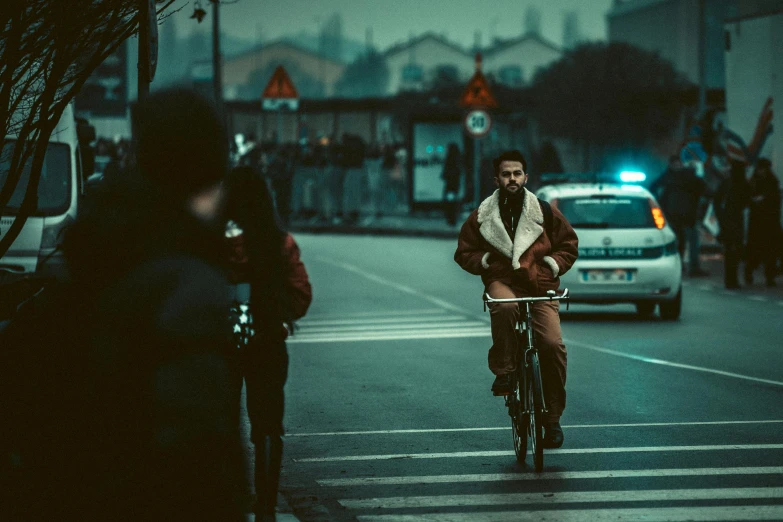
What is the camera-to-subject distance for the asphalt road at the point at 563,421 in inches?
294

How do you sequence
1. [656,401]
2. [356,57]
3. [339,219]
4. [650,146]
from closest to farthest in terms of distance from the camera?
[656,401] < [339,219] < [650,146] < [356,57]

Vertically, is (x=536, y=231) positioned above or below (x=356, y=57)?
below

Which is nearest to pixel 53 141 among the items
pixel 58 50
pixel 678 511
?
pixel 58 50

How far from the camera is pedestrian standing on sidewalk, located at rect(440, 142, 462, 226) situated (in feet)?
125

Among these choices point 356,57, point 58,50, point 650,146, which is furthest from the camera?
point 356,57

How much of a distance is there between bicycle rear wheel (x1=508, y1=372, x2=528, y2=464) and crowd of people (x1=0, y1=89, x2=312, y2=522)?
4958mm

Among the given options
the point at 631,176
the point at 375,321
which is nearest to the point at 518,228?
the point at 375,321

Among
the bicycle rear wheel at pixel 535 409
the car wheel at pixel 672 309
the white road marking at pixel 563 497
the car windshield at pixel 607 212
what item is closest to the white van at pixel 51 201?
the car windshield at pixel 607 212

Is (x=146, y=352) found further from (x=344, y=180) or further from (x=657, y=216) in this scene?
(x=344, y=180)

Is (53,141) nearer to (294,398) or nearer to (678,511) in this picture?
(294,398)

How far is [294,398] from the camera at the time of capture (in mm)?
11734

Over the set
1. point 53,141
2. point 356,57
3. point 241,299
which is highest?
point 356,57

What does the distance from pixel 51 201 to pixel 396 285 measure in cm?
682

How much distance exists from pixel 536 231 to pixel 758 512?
2.27 meters
